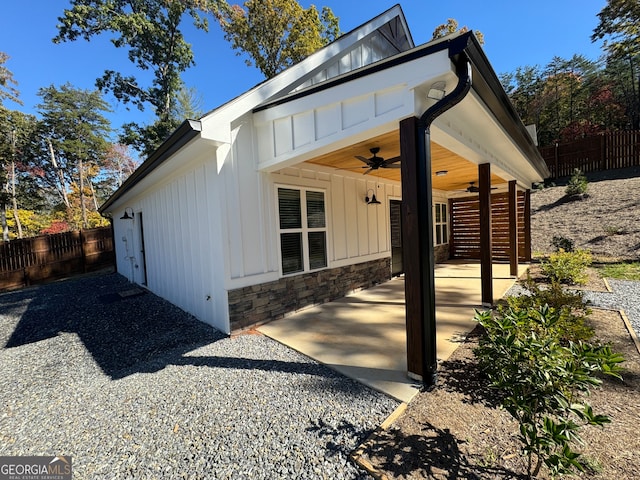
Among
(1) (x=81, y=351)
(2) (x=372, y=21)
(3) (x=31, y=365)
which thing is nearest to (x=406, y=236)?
(1) (x=81, y=351)

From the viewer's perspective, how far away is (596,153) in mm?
13625

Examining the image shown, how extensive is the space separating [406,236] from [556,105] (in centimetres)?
2717

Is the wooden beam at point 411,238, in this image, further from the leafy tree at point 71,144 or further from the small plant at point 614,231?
the leafy tree at point 71,144

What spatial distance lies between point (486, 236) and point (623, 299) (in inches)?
106

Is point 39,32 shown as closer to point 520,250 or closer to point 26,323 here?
point 26,323

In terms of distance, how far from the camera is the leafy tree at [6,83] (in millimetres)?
15039

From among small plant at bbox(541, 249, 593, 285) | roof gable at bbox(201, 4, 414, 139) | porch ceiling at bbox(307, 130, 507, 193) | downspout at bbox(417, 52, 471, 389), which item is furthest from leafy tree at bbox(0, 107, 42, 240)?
small plant at bbox(541, 249, 593, 285)

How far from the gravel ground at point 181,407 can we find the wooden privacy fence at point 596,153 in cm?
1817

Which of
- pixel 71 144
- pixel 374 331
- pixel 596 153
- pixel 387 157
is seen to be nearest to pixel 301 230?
pixel 387 157

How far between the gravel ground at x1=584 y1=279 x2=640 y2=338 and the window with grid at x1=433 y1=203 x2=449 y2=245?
465cm

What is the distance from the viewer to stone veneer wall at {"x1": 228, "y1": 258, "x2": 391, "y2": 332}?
4.05 metres

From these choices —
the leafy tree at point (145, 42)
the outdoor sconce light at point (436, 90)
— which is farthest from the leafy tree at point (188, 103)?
the outdoor sconce light at point (436, 90)

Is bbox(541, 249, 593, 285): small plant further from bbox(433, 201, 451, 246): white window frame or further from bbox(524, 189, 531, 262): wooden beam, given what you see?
bbox(433, 201, 451, 246): white window frame

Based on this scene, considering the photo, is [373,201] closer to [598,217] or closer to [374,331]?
[374,331]
